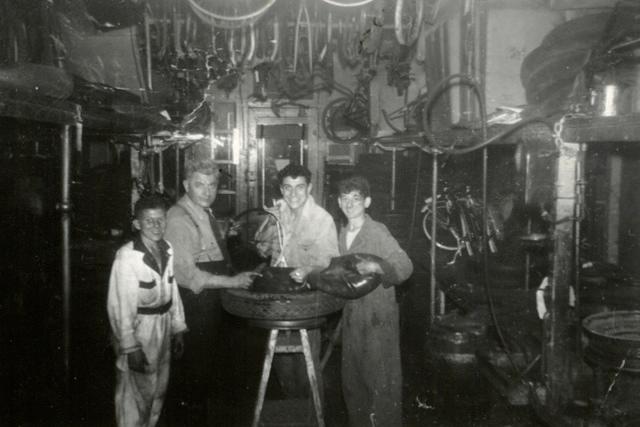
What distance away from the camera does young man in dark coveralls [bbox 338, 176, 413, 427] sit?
4.14 m

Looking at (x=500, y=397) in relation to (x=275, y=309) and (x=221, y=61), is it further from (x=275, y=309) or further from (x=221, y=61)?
(x=221, y=61)

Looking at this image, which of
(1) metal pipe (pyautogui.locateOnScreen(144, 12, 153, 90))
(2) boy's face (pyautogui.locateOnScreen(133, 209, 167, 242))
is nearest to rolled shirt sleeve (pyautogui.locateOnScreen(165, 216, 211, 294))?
(2) boy's face (pyautogui.locateOnScreen(133, 209, 167, 242))

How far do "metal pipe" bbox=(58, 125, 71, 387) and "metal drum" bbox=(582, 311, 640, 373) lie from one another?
4566 millimetres

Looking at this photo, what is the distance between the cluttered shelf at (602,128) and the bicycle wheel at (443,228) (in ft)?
15.3

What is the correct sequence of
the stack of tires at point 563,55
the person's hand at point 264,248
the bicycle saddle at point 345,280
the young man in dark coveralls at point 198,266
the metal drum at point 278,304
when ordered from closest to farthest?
1. the metal drum at point 278,304
2. the bicycle saddle at point 345,280
3. the young man in dark coveralls at point 198,266
4. the person's hand at point 264,248
5. the stack of tires at point 563,55

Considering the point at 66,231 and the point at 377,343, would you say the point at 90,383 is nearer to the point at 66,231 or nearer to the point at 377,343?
the point at 66,231

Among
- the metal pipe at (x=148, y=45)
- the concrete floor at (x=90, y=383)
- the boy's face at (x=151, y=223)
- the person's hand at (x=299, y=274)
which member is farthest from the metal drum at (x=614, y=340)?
the metal pipe at (x=148, y=45)

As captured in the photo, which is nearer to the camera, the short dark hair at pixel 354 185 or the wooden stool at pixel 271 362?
the wooden stool at pixel 271 362

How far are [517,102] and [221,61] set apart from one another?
5.05m

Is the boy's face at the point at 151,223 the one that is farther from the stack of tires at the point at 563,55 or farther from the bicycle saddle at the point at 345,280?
the stack of tires at the point at 563,55

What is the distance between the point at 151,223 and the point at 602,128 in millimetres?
3593

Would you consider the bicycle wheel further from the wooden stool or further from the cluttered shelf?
the wooden stool

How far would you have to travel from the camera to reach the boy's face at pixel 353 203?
4.27 m

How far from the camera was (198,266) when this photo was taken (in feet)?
14.7
